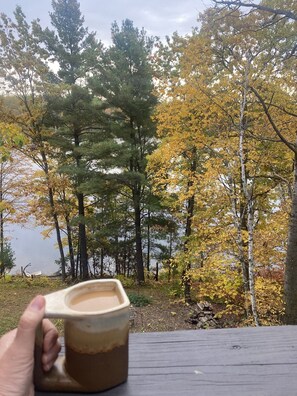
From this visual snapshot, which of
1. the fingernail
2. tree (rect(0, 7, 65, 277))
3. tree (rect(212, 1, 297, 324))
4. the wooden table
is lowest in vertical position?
the wooden table

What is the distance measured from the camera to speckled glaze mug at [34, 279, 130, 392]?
0.49 meters

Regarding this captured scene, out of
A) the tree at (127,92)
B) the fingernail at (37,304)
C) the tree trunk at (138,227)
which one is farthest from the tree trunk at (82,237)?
the fingernail at (37,304)

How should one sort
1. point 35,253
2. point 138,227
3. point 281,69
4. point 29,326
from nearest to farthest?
point 29,326
point 281,69
point 138,227
point 35,253

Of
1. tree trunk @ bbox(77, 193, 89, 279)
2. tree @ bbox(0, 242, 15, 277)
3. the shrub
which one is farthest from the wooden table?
tree @ bbox(0, 242, 15, 277)

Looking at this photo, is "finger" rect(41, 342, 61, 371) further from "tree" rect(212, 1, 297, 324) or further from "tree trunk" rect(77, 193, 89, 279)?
"tree trunk" rect(77, 193, 89, 279)

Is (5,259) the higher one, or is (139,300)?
(5,259)

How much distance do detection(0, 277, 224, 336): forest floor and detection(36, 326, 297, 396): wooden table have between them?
596 cm

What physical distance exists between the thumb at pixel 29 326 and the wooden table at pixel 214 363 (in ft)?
0.47

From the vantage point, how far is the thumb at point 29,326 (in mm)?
464

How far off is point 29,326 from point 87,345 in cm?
10

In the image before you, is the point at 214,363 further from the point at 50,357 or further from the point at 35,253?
the point at 35,253

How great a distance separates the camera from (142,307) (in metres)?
7.84

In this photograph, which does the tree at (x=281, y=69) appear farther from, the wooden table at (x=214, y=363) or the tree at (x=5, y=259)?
the tree at (x=5, y=259)

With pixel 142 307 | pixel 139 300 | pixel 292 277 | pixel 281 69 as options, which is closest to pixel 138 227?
pixel 139 300
